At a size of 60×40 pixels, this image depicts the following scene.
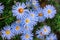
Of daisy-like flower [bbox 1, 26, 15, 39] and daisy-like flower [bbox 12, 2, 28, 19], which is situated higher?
daisy-like flower [bbox 12, 2, 28, 19]

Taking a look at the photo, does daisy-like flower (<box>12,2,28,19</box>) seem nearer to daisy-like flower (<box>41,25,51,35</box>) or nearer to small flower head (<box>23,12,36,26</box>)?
small flower head (<box>23,12,36,26</box>)

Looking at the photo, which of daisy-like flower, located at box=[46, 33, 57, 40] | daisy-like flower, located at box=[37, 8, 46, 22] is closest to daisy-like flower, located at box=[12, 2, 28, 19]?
daisy-like flower, located at box=[37, 8, 46, 22]

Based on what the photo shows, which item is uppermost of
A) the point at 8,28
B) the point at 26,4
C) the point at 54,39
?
the point at 26,4

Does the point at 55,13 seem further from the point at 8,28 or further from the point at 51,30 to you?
the point at 8,28

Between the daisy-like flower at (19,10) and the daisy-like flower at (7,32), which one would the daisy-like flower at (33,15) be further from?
the daisy-like flower at (7,32)

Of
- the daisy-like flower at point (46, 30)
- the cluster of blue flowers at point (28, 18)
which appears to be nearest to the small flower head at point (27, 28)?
the cluster of blue flowers at point (28, 18)

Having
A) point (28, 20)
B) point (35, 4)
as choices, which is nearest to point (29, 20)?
point (28, 20)

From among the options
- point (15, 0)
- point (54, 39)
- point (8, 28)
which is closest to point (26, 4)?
point (15, 0)
